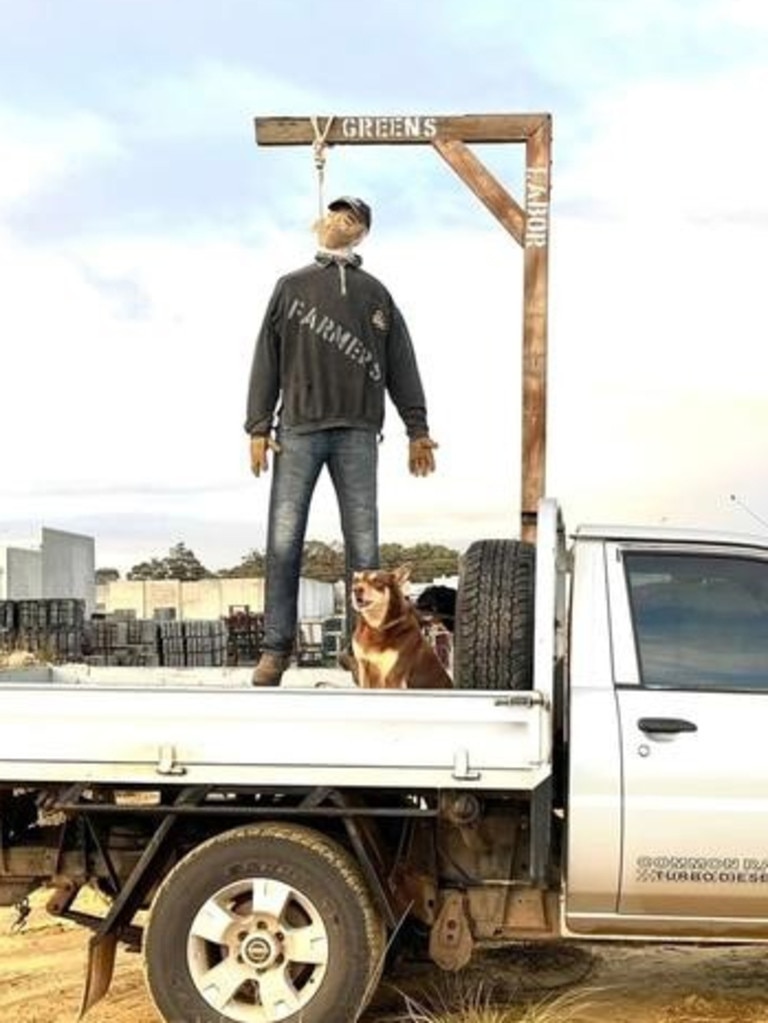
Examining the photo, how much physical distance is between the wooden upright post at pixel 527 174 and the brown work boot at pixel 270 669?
5.16ft

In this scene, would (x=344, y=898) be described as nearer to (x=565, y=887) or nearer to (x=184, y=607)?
(x=565, y=887)

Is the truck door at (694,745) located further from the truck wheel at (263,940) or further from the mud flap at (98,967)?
the mud flap at (98,967)

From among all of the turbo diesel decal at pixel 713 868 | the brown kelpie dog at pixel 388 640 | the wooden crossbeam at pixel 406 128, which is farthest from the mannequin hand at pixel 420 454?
the turbo diesel decal at pixel 713 868

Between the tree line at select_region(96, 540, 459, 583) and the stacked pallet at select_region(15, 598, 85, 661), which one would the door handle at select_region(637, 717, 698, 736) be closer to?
the tree line at select_region(96, 540, 459, 583)

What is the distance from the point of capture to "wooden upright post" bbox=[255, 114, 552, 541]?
7629 mm

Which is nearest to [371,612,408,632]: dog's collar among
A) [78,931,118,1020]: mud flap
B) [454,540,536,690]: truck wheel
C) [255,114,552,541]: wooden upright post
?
[454,540,536,690]: truck wheel

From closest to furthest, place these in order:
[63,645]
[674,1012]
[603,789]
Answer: [603,789], [674,1012], [63,645]

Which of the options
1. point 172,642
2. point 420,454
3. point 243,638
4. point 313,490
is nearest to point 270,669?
point 313,490

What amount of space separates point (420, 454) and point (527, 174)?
1.57m

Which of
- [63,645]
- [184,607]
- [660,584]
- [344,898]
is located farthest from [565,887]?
[184,607]

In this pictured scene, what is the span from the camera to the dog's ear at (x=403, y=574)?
237 inches

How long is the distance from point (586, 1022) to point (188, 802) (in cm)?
171

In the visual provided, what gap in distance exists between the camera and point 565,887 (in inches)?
204

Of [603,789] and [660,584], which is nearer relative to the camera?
[603,789]
